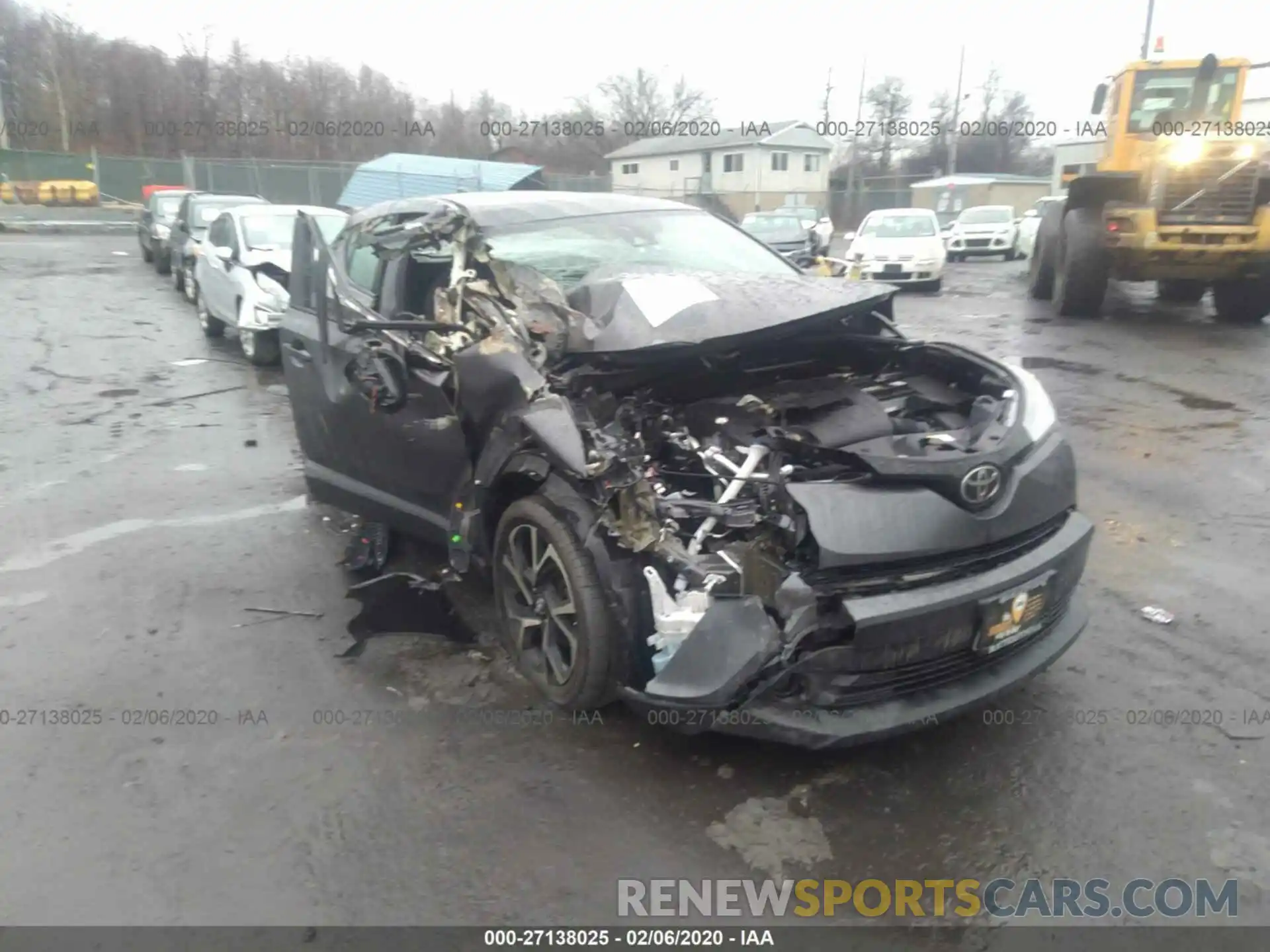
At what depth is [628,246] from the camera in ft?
14.5

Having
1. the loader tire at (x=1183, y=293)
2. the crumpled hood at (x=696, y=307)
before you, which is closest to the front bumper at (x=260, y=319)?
the crumpled hood at (x=696, y=307)

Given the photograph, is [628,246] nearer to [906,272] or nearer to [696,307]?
[696,307]

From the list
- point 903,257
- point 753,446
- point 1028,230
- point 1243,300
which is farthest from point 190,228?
point 1028,230

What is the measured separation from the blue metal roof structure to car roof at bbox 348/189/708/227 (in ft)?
52.1

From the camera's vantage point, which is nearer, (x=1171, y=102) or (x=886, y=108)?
(x=1171, y=102)

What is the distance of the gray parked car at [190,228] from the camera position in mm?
14234

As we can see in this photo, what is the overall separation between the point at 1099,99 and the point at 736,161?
40928 millimetres

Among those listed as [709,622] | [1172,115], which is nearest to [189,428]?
[709,622]

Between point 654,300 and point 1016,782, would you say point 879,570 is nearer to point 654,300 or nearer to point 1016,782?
point 1016,782

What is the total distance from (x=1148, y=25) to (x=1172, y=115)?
789 inches

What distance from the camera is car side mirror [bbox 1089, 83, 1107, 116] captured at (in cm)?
1292

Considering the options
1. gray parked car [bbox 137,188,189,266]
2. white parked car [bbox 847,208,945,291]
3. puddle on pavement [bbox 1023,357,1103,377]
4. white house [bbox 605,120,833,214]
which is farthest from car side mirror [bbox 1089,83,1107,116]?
white house [bbox 605,120,833,214]

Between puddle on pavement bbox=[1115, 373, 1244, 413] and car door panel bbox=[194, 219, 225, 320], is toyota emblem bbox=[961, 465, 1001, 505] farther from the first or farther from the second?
car door panel bbox=[194, 219, 225, 320]

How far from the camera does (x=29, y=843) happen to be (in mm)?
2859
